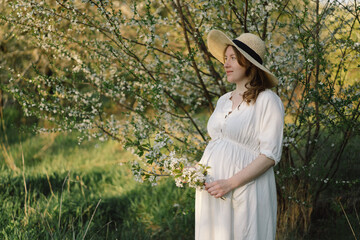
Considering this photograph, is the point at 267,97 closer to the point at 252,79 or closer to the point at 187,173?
the point at 252,79

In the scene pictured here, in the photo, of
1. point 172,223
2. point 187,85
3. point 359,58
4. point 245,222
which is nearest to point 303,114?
point 359,58

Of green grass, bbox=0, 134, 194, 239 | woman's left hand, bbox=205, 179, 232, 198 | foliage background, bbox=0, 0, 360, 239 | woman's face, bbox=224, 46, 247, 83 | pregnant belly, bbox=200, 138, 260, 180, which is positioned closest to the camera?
woman's left hand, bbox=205, 179, 232, 198

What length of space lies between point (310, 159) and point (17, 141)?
761cm

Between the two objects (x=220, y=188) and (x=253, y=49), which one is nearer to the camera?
(x=220, y=188)

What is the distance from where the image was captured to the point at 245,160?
2.15m

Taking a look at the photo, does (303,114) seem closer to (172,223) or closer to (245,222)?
(245,222)

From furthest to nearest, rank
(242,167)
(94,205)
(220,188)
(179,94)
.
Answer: (94,205)
(179,94)
(242,167)
(220,188)

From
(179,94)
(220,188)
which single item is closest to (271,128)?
(220,188)

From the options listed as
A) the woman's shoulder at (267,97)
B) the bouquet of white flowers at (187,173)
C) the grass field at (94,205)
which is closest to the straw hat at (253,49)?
the woman's shoulder at (267,97)

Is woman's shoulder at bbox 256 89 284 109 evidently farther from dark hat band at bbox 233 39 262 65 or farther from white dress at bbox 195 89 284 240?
dark hat band at bbox 233 39 262 65

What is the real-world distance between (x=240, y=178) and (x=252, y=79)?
57 cm

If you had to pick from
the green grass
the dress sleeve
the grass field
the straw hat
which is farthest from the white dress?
the green grass

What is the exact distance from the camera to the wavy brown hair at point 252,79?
2.17m

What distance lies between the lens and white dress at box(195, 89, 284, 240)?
2.09 metres
